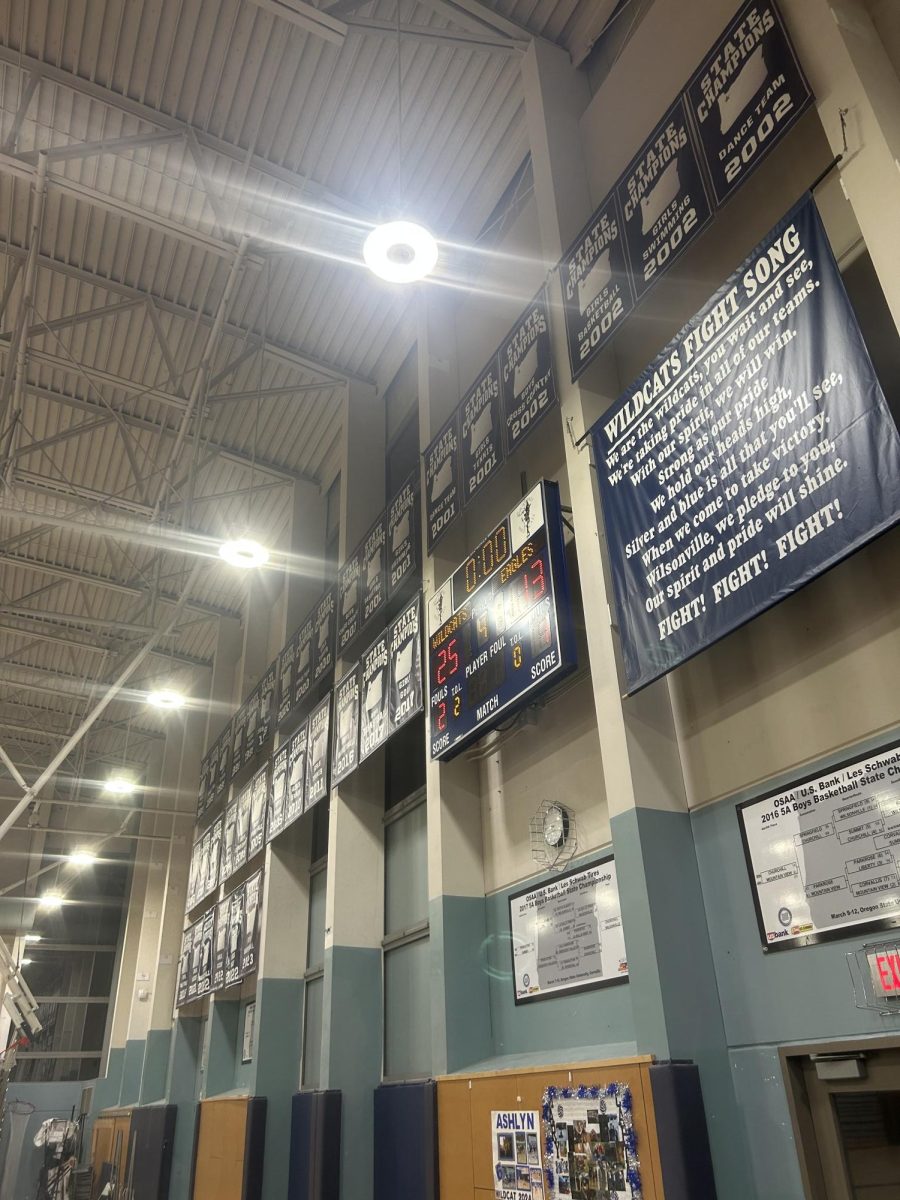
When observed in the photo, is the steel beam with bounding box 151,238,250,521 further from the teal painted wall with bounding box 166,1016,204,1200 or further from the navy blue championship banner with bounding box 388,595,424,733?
the teal painted wall with bounding box 166,1016,204,1200

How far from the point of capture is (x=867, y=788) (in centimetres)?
429

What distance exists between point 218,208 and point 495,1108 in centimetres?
967

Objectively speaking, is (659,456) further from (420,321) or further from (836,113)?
(420,321)

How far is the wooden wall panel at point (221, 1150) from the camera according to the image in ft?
34.0

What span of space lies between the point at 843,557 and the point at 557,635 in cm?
232

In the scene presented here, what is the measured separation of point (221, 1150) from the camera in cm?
1121

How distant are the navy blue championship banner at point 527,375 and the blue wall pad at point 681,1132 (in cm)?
484

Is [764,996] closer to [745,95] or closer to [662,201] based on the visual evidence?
[662,201]

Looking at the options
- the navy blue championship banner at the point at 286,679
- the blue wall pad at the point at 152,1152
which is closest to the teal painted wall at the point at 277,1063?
the navy blue championship banner at the point at 286,679

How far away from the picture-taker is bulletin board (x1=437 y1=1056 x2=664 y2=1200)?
4578 mm

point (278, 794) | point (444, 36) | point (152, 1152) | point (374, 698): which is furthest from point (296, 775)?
point (444, 36)

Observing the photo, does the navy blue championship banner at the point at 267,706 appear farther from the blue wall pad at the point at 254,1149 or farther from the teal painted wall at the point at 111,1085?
the teal painted wall at the point at 111,1085

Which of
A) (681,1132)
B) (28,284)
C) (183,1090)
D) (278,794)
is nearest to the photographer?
(681,1132)

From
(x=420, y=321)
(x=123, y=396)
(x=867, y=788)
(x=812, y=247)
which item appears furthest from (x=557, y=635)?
(x=123, y=396)
